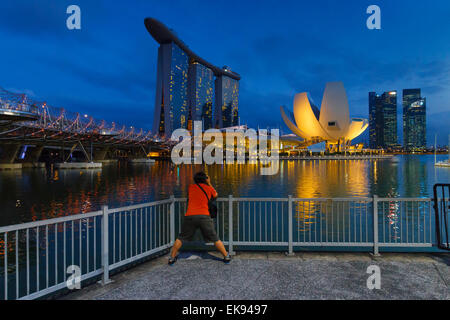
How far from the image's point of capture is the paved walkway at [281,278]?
374 centimetres

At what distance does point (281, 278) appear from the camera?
14.0 ft

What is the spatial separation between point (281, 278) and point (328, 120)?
100013 mm

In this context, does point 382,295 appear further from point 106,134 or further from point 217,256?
point 106,134

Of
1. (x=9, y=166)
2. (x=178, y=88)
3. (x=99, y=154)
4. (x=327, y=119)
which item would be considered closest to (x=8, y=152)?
(x=9, y=166)

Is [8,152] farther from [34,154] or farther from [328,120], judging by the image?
[328,120]

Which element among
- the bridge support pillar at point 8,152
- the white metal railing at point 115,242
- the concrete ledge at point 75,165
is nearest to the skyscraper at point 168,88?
the concrete ledge at point 75,165

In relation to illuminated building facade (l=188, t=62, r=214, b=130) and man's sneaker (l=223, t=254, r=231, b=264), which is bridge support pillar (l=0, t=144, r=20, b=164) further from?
illuminated building facade (l=188, t=62, r=214, b=130)

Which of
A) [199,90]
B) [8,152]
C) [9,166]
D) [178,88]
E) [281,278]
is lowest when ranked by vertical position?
[281,278]

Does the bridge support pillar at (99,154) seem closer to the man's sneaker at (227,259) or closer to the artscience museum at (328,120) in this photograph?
the artscience museum at (328,120)

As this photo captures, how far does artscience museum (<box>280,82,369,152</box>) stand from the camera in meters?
90.3

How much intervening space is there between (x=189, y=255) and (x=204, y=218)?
A: 1114mm

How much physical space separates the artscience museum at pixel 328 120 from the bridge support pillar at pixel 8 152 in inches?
3272
